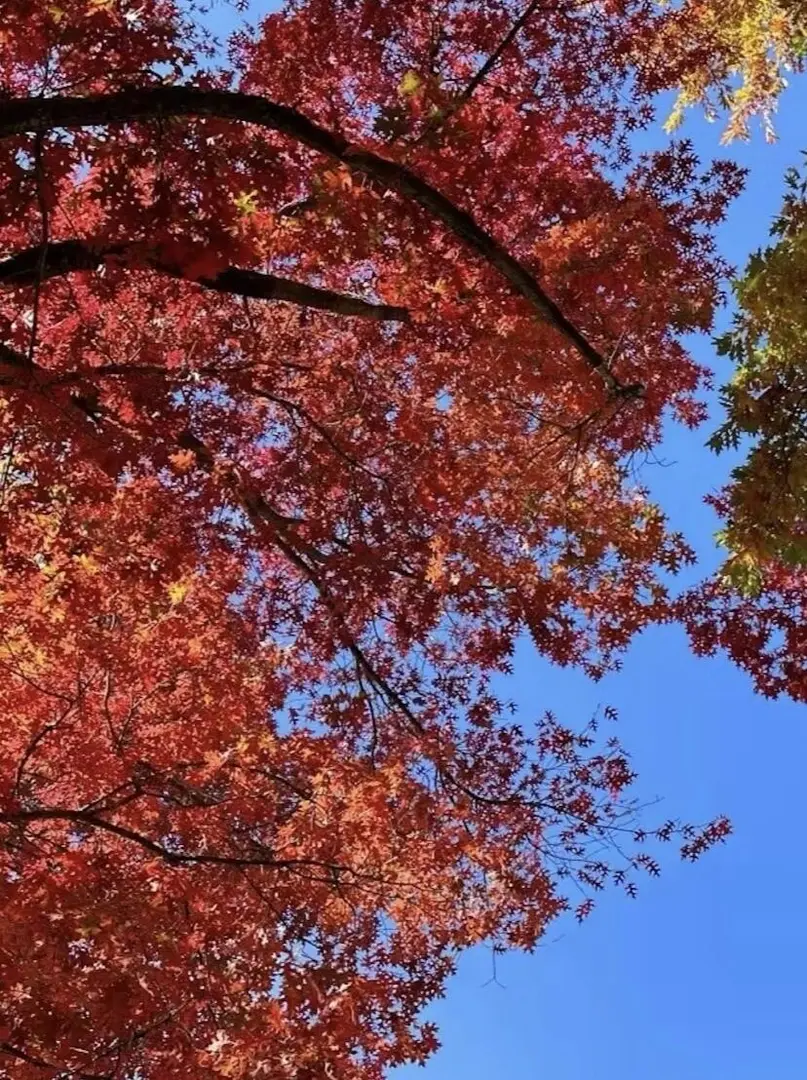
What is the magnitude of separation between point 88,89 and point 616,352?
356cm

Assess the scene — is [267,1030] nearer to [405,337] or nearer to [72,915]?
[72,915]

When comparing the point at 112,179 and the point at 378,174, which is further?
the point at 378,174

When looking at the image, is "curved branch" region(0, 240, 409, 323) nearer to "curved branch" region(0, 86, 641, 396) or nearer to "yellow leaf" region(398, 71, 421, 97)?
"curved branch" region(0, 86, 641, 396)

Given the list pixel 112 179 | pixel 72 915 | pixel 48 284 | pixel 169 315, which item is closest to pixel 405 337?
pixel 169 315

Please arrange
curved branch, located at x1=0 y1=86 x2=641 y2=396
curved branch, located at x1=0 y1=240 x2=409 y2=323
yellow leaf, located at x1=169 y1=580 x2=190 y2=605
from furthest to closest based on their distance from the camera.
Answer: yellow leaf, located at x1=169 y1=580 x2=190 y2=605
curved branch, located at x1=0 y1=240 x2=409 y2=323
curved branch, located at x1=0 y1=86 x2=641 y2=396

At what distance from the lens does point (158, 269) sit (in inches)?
196

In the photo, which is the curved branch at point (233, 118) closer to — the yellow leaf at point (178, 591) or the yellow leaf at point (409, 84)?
the yellow leaf at point (409, 84)

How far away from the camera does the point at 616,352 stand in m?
6.43

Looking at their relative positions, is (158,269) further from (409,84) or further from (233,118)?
(409,84)

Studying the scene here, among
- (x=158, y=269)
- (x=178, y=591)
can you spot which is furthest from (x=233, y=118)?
(x=178, y=591)

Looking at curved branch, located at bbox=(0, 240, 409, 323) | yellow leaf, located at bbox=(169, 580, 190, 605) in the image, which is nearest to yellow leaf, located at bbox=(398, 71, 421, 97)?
curved branch, located at bbox=(0, 240, 409, 323)

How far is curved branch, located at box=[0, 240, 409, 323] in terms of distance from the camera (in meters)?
4.84

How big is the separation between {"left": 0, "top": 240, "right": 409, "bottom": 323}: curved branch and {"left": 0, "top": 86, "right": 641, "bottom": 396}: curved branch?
58 centimetres

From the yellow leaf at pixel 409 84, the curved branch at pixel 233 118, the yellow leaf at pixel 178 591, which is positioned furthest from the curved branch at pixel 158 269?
the yellow leaf at pixel 178 591
